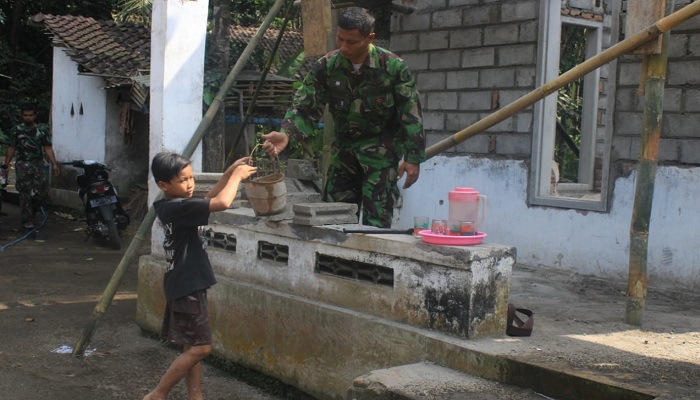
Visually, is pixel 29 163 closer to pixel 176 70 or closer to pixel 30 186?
pixel 30 186

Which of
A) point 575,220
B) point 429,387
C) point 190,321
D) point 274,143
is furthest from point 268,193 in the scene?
point 575,220

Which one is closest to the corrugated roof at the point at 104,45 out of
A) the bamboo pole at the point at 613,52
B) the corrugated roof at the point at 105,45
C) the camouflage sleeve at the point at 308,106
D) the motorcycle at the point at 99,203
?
the corrugated roof at the point at 105,45

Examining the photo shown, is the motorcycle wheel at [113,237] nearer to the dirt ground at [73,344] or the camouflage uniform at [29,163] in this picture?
the dirt ground at [73,344]

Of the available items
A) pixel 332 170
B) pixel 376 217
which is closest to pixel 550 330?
pixel 376 217

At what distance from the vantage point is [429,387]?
3.36m

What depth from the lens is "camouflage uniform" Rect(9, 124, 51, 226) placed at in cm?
A: 1059

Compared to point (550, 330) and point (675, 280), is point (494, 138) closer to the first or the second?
point (675, 280)

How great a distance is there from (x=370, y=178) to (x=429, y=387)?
187 cm

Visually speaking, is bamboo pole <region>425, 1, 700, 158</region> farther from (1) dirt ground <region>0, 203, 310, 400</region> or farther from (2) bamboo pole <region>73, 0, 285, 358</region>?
(1) dirt ground <region>0, 203, 310, 400</region>

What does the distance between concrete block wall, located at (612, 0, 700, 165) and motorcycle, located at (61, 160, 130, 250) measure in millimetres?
6668

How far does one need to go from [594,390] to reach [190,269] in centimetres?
206

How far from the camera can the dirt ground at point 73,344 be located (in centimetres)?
469

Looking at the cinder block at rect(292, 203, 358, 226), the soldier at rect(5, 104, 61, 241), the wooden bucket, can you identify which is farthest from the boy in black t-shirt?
the soldier at rect(5, 104, 61, 241)

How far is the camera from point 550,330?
4.09 m
